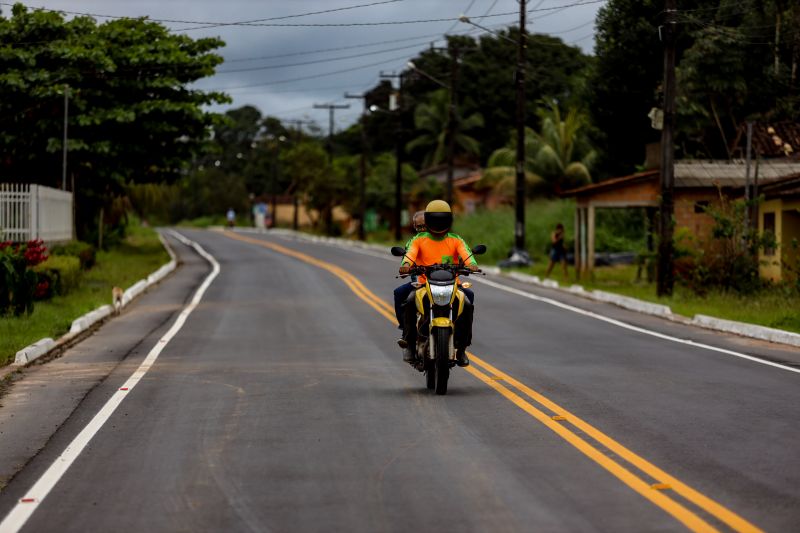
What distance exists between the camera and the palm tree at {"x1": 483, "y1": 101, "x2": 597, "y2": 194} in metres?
54.5

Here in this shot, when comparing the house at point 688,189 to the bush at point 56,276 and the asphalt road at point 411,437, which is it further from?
Result: the bush at point 56,276

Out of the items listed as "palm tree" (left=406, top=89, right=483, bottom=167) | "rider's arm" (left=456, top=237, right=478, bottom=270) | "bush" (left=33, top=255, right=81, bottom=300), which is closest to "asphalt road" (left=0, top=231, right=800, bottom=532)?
"rider's arm" (left=456, top=237, right=478, bottom=270)

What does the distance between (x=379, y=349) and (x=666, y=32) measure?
13241 millimetres

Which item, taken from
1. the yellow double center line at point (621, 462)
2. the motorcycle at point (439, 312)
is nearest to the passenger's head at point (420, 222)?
the motorcycle at point (439, 312)

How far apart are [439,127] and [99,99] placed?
52301 mm

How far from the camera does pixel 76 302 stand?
2367 cm

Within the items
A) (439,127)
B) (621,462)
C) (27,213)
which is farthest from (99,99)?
(439,127)

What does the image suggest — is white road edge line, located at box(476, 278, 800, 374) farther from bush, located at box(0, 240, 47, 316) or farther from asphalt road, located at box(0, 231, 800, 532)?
bush, located at box(0, 240, 47, 316)

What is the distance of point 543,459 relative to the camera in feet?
27.2

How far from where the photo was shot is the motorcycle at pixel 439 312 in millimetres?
11430

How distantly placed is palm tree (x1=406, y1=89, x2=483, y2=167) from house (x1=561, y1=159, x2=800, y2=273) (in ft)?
168

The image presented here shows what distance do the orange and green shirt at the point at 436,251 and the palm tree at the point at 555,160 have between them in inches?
1665

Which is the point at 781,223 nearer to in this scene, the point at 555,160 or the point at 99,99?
the point at 99,99

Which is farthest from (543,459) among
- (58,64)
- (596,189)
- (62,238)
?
(58,64)
